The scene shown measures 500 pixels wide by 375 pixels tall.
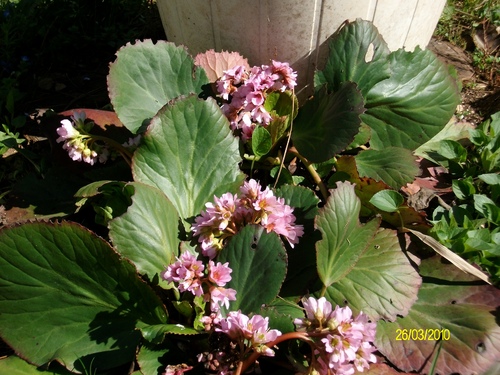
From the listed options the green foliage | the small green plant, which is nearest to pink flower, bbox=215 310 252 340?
the small green plant

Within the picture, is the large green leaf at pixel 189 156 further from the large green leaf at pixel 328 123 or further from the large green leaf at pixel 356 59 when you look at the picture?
the large green leaf at pixel 356 59

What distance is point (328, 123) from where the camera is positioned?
1531mm

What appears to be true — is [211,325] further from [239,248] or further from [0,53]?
[0,53]

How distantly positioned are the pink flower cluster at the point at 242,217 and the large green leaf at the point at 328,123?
0.24m

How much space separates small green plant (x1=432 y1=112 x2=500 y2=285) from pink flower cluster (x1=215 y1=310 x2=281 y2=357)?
0.62m

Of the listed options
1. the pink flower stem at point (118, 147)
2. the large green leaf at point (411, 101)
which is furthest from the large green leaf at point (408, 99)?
the pink flower stem at point (118, 147)

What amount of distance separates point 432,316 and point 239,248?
54 cm

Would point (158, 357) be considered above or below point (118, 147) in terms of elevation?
below

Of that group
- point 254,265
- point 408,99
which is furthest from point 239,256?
point 408,99

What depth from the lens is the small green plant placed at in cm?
150

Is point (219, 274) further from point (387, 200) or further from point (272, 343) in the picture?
point (387, 200)

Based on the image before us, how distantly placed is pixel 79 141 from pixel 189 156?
0.31 metres

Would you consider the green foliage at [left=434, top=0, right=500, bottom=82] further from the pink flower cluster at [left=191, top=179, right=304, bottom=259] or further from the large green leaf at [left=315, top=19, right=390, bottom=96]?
the pink flower cluster at [left=191, top=179, right=304, bottom=259]

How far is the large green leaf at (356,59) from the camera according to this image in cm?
162
